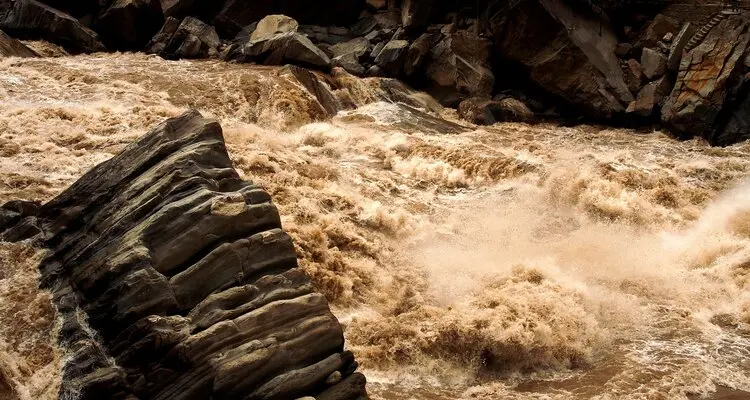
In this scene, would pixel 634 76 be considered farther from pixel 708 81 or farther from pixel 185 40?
pixel 185 40

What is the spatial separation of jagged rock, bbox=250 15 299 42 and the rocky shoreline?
0.17 feet

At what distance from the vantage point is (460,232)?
13602 mm

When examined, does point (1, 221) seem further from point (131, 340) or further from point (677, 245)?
point (677, 245)

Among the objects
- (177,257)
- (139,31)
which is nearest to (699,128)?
(177,257)

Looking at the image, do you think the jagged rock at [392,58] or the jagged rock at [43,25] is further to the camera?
the jagged rock at [392,58]

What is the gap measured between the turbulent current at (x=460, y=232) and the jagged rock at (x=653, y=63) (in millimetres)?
2166

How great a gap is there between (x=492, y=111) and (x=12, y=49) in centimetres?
1550

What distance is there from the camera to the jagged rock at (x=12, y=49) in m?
20.5

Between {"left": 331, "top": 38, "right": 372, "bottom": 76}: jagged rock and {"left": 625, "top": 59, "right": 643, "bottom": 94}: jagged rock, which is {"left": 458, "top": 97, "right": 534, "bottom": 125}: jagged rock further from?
{"left": 331, "top": 38, "right": 372, "bottom": 76}: jagged rock

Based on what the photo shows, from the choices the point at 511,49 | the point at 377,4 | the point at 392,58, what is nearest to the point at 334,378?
the point at 392,58

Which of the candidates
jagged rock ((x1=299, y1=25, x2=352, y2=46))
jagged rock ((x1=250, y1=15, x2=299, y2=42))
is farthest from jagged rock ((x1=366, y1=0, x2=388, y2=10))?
jagged rock ((x1=250, y1=15, x2=299, y2=42))

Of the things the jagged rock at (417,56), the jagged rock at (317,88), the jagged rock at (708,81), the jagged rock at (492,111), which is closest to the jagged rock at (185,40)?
the jagged rock at (317,88)

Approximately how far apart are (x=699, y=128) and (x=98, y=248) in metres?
17.5

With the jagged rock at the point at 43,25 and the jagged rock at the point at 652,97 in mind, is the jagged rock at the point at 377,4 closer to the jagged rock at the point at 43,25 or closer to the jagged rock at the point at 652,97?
the jagged rock at the point at 43,25
